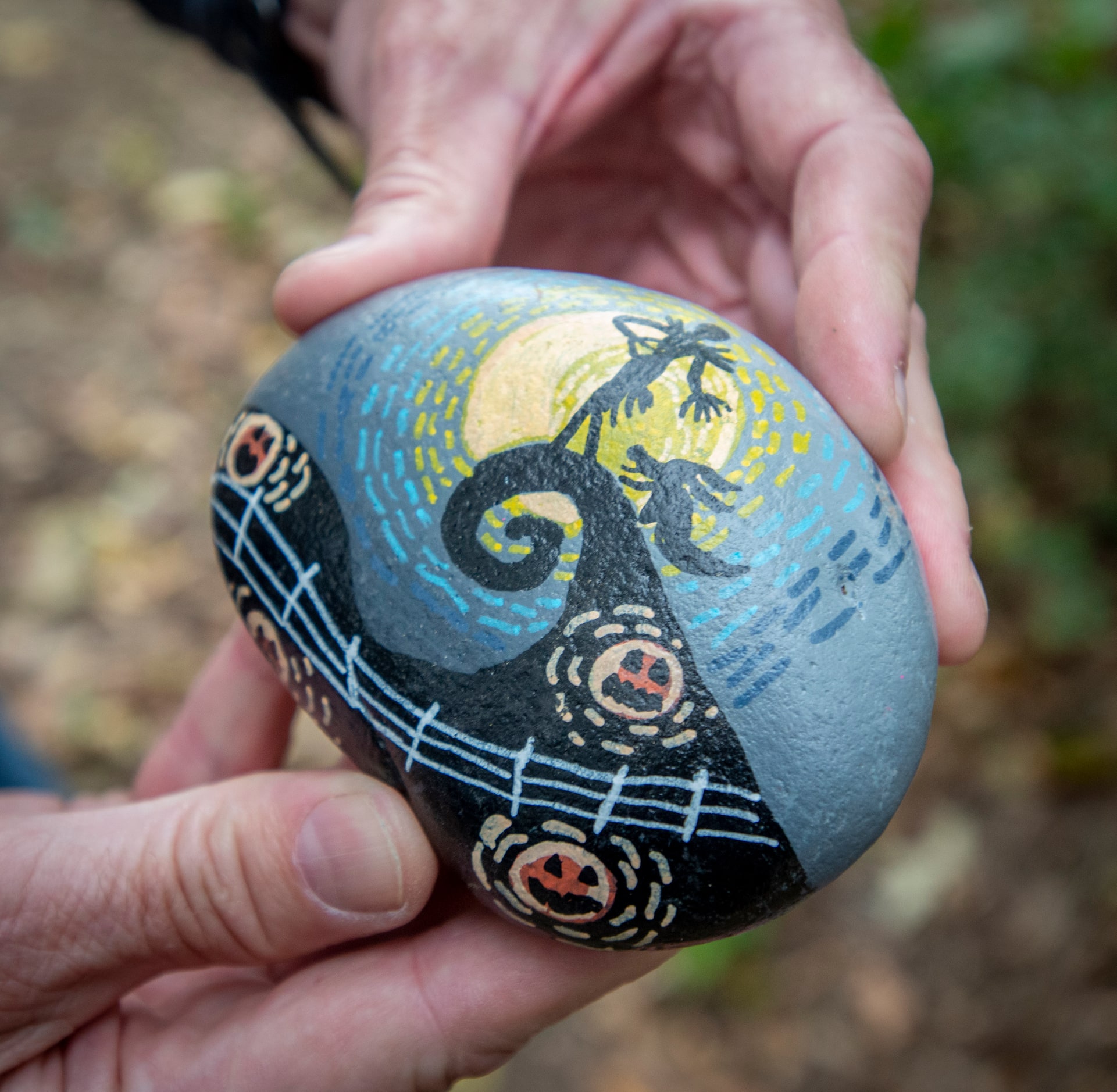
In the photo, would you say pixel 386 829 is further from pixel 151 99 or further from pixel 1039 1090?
pixel 151 99

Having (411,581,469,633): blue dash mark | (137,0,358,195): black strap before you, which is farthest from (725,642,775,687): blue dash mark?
(137,0,358,195): black strap

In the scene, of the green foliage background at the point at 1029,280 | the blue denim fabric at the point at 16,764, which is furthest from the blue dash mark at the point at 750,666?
the blue denim fabric at the point at 16,764

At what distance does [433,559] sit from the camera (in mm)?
1592

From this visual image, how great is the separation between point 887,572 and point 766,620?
0.24 metres

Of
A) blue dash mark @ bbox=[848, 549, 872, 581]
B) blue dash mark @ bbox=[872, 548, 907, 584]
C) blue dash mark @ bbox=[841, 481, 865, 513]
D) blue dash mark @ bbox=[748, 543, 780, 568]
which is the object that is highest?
blue dash mark @ bbox=[748, 543, 780, 568]

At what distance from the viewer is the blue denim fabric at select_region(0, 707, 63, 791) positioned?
2865 mm

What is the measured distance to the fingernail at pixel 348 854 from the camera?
1.59 m

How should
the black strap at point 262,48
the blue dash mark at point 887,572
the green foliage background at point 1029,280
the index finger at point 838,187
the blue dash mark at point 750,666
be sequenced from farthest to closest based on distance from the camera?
1. the green foliage background at point 1029,280
2. the black strap at point 262,48
3. the index finger at point 838,187
4. the blue dash mark at point 887,572
5. the blue dash mark at point 750,666

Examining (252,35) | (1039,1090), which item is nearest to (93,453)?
(252,35)

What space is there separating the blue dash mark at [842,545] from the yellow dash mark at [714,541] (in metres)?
0.16

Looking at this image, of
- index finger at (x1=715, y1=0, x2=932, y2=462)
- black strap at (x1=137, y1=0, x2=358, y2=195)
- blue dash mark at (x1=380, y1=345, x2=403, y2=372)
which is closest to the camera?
blue dash mark at (x1=380, y1=345, x2=403, y2=372)

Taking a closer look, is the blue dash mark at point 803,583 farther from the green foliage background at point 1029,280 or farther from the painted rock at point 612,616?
the green foliage background at point 1029,280

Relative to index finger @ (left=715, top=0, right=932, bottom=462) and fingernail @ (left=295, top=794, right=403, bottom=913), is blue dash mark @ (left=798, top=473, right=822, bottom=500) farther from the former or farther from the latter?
fingernail @ (left=295, top=794, right=403, bottom=913)

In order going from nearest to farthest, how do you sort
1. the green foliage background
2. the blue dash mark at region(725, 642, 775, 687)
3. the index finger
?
1. the blue dash mark at region(725, 642, 775, 687)
2. the index finger
3. the green foliage background
